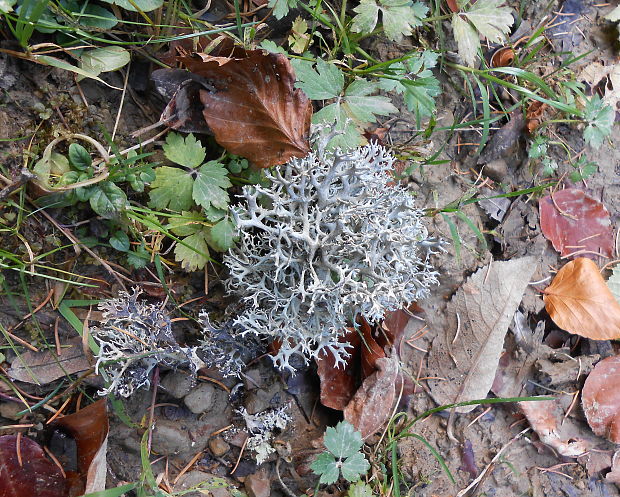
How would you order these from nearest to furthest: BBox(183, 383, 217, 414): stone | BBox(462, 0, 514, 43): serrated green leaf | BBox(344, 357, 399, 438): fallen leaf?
BBox(183, 383, 217, 414): stone, BBox(344, 357, 399, 438): fallen leaf, BBox(462, 0, 514, 43): serrated green leaf

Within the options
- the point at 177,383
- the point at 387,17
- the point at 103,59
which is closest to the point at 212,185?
the point at 103,59

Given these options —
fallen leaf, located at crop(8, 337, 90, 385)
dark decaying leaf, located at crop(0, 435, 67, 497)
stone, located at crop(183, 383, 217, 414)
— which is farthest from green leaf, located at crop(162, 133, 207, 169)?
dark decaying leaf, located at crop(0, 435, 67, 497)

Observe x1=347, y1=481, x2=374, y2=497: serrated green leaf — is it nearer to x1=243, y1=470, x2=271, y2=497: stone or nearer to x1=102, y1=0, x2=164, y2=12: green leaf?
x1=243, y1=470, x2=271, y2=497: stone

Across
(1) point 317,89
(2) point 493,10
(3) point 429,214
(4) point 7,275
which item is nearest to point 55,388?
(4) point 7,275

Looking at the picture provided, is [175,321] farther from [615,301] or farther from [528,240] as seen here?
[615,301]

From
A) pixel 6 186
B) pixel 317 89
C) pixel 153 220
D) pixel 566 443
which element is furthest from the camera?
pixel 566 443
